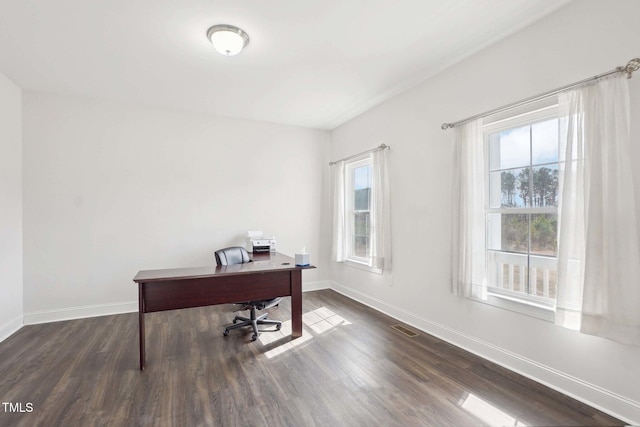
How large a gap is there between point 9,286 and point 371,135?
177 inches

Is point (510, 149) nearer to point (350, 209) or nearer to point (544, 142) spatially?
point (544, 142)

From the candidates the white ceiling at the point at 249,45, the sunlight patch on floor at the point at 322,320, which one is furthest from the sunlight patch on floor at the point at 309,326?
the white ceiling at the point at 249,45

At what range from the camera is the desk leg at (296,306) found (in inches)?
122

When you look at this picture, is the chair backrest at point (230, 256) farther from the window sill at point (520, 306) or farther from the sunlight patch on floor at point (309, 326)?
the window sill at point (520, 306)

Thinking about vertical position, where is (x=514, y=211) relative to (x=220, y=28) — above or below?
below

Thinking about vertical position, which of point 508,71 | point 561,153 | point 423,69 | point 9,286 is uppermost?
point 423,69

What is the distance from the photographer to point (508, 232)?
8.34 ft

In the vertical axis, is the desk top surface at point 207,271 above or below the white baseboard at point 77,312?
above

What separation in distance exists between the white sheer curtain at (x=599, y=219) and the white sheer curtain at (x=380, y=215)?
71.9 inches

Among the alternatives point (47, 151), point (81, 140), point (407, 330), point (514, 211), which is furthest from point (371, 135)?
point (47, 151)

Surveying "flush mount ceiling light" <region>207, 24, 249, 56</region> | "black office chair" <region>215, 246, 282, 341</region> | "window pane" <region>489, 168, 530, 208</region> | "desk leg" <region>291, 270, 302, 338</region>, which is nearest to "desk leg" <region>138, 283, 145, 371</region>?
"black office chair" <region>215, 246, 282, 341</region>

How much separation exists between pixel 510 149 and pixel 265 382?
2.69 metres

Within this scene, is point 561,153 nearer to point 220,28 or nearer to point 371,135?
point 371,135

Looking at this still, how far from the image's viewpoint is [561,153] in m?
2.07
